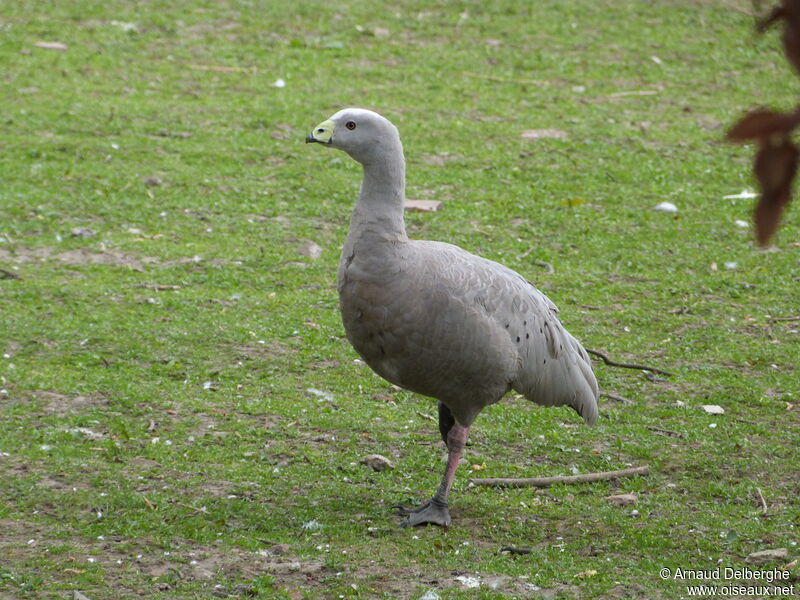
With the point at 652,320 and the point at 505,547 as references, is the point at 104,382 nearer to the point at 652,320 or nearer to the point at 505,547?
the point at 505,547

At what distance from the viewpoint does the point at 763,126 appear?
1.84m

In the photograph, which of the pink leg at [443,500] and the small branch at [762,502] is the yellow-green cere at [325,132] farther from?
the small branch at [762,502]

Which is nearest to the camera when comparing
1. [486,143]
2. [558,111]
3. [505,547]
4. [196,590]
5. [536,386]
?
[196,590]

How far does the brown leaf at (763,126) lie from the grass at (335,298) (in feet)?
10.3

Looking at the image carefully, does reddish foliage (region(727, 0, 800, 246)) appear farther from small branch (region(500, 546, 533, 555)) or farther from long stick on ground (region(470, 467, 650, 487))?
long stick on ground (region(470, 467, 650, 487))

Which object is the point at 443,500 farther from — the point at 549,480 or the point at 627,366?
the point at 627,366

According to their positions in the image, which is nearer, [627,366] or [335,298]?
[627,366]

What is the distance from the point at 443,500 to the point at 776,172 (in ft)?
11.8

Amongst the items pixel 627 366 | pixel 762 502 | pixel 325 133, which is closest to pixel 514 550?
pixel 762 502

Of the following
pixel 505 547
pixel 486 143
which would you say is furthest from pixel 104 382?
pixel 486 143

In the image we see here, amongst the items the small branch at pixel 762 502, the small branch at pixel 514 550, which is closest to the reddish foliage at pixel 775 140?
the small branch at pixel 514 550

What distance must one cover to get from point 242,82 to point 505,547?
884 centimetres

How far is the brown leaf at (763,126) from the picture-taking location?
183 centimetres

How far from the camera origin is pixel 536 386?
540cm
